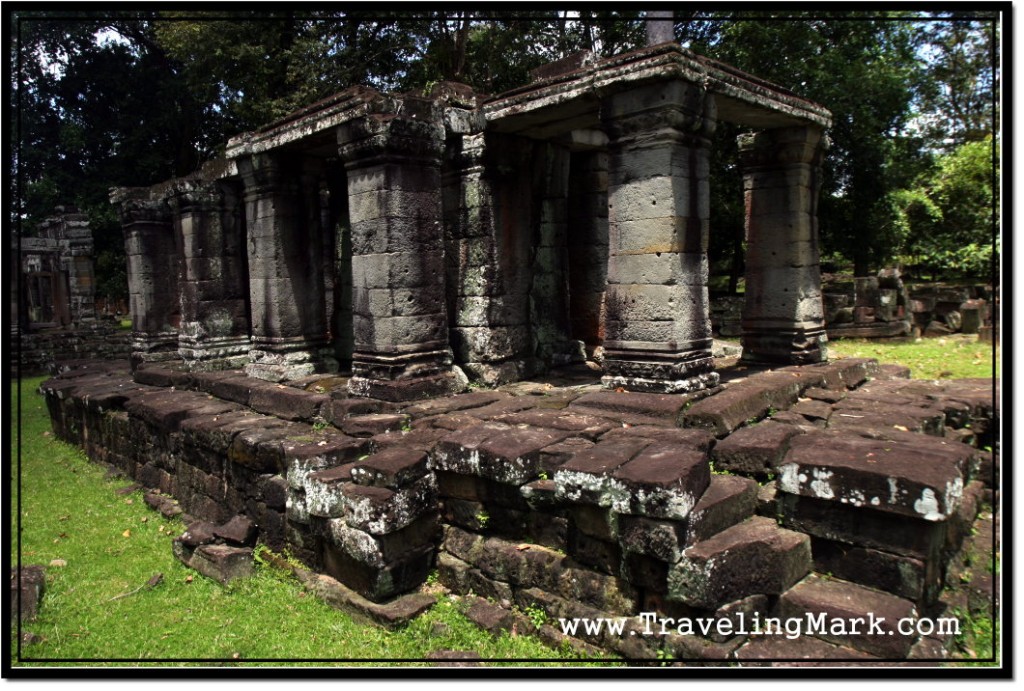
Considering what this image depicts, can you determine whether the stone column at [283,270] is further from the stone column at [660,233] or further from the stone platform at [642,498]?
the stone column at [660,233]

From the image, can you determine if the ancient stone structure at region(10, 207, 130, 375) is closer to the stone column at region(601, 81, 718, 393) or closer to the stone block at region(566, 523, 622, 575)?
the stone column at region(601, 81, 718, 393)

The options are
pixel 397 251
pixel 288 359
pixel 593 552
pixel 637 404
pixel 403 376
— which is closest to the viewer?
pixel 593 552

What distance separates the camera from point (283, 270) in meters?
9.62

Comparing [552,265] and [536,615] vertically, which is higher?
[552,265]

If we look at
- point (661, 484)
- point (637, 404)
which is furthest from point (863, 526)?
point (637, 404)

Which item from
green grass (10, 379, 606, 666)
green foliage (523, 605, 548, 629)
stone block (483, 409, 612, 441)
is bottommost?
green grass (10, 379, 606, 666)

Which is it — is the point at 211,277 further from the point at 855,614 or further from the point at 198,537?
the point at 855,614

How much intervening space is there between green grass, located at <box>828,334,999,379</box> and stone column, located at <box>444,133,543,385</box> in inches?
217

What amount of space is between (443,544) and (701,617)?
7.22 ft

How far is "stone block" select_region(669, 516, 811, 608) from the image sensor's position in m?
4.16

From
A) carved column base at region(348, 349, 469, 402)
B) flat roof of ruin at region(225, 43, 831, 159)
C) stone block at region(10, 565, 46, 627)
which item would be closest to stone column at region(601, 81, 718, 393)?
flat roof of ruin at region(225, 43, 831, 159)

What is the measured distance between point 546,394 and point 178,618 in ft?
12.8

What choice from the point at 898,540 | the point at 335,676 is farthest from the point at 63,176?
the point at 898,540

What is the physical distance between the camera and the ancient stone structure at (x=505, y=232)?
6.58 meters
